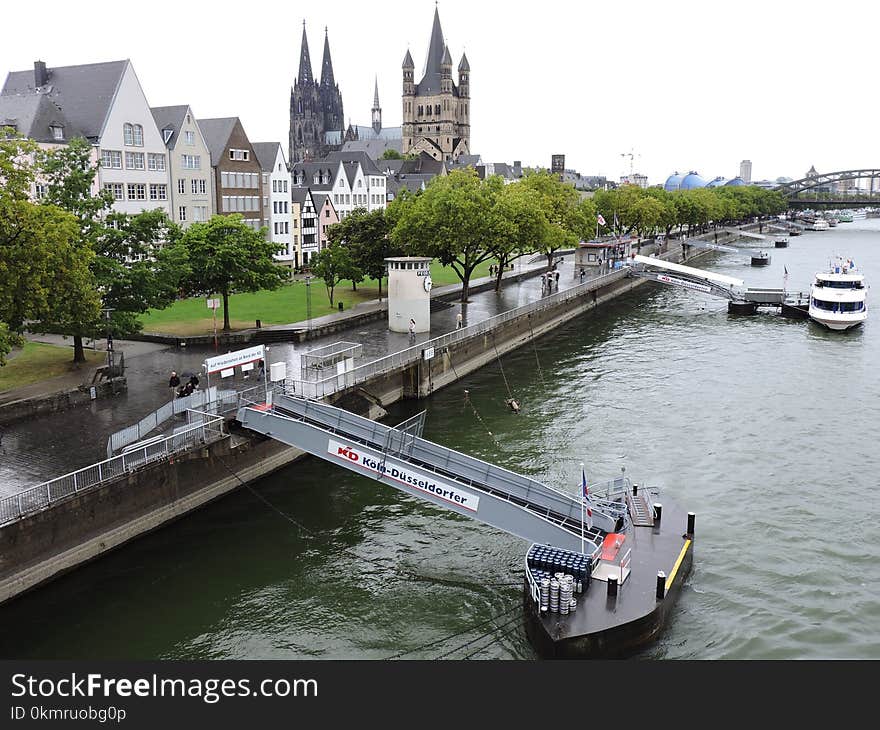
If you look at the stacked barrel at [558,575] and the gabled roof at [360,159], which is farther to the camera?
the gabled roof at [360,159]

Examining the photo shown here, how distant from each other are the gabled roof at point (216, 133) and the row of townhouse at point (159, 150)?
0.30ft

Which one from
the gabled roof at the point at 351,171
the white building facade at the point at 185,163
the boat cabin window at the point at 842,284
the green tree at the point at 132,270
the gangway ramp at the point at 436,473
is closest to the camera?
the gangway ramp at the point at 436,473

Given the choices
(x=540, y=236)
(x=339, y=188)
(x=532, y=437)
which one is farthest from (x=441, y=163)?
(x=532, y=437)

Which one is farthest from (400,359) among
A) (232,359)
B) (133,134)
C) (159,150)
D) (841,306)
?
(841,306)

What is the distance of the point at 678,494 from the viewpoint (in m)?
31.1

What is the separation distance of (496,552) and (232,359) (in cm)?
1225

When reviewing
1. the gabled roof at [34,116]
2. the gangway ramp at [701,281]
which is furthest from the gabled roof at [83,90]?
the gangway ramp at [701,281]

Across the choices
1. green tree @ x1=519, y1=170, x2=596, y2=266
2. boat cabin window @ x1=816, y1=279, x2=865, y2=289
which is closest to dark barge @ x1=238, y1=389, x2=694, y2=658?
boat cabin window @ x1=816, y1=279, x2=865, y2=289

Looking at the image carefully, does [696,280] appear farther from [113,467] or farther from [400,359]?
[113,467]

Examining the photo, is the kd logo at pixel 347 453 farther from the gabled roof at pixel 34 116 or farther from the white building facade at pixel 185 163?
the white building facade at pixel 185 163

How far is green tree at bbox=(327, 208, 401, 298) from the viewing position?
6519 centimetres

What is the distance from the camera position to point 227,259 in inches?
1919

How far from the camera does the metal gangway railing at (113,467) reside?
22670mm
